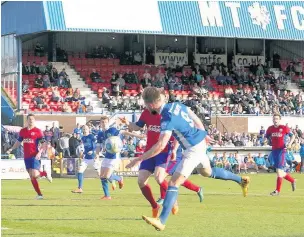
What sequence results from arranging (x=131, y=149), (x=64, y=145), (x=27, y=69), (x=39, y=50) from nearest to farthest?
(x=64, y=145), (x=131, y=149), (x=27, y=69), (x=39, y=50)

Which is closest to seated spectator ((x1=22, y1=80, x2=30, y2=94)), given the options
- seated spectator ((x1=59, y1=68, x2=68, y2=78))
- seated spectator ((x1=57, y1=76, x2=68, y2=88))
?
seated spectator ((x1=57, y1=76, x2=68, y2=88))

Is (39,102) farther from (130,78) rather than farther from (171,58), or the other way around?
(171,58)

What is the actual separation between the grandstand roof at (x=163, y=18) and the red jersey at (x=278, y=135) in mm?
24468

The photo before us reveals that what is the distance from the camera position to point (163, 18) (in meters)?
49.9

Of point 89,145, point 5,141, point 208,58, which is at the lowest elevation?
point 5,141

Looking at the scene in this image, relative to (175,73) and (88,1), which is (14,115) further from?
(175,73)

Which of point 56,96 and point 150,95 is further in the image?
point 56,96

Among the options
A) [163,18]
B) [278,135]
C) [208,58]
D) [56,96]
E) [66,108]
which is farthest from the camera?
[208,58]

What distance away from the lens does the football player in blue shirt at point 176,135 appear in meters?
12.3

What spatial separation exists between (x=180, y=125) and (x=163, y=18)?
123 ft

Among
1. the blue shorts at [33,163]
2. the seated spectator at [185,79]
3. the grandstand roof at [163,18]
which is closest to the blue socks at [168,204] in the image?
the blue shorts at [33,163]

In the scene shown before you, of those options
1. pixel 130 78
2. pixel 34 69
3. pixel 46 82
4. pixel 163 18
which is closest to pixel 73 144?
pixel 46 82

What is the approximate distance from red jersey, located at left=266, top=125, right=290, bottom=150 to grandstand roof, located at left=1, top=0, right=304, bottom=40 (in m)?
24.5

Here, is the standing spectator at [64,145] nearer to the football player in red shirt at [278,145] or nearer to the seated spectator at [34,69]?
the seated spectator at [34,69]
